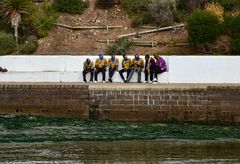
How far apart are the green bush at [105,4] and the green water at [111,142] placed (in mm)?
15515

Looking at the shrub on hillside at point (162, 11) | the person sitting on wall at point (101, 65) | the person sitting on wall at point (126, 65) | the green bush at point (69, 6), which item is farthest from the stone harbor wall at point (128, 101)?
the green bush at point (69, 6)

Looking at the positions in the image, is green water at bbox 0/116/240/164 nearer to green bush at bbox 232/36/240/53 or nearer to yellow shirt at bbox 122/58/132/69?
yellow shirt at bbox 122/58/132/69

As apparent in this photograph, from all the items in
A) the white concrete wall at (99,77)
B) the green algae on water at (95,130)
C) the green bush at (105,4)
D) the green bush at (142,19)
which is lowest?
the green algae on water at (95,130)

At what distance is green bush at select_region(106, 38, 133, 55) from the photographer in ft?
143

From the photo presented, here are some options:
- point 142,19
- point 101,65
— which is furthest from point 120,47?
point 101,65

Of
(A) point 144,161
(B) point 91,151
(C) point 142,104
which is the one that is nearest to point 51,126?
(C) point 142,104

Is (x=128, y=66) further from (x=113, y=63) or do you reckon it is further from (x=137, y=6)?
(x=137, y=6)

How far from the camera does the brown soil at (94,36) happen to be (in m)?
45.1

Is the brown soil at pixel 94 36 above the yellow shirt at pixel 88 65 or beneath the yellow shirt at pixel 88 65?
above

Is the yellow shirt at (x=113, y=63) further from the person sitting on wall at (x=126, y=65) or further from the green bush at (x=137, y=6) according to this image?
the green bush at (x=137, y=6)

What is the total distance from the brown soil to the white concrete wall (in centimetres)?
645

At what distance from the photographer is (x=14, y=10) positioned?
4488 centimetres

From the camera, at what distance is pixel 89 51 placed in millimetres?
45438

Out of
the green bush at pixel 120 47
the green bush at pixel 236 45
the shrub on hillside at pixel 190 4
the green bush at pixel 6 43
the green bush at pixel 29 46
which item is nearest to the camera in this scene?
the green bush at pixel 236 45
